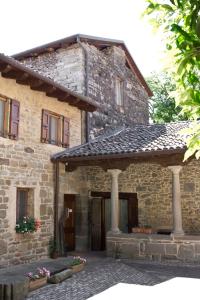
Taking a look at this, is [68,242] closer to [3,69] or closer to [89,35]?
[3,69]

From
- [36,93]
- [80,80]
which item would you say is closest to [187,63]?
[36,93]

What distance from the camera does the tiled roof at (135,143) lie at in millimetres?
8648

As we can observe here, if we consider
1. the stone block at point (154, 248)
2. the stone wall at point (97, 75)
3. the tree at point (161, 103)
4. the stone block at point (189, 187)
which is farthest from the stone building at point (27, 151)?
the tree at point (161, 103)

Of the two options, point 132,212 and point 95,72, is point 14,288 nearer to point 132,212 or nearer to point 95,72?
point 132,212

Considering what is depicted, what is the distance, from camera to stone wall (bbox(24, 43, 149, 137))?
12.0 meters

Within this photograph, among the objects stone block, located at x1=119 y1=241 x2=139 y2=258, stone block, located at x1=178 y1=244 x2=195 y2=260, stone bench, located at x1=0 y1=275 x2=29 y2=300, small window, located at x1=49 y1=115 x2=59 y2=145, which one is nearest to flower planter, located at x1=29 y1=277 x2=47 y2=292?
stone bench, located at x1=0 y1=275 x2=29 y2=300

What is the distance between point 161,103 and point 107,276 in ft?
57.0

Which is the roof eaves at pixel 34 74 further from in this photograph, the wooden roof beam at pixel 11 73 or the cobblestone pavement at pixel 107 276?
the cobblestone pavement at pixel 107 276

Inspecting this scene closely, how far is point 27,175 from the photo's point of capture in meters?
8.52

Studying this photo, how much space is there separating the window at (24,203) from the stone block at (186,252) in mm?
3859

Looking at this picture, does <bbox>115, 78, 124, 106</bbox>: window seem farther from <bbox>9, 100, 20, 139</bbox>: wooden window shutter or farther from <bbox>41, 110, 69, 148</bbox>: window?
<bbox>9, 100, 20, 139</bbox>: wooden window shutter

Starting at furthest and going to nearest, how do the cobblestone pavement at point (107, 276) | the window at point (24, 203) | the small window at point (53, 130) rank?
the small window at point (53, 130) → the window at point (24, 203) → the cobblestone pavement at point (107, 276)

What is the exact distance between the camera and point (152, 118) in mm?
23109

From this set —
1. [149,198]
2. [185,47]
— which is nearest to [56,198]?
[149,198]
